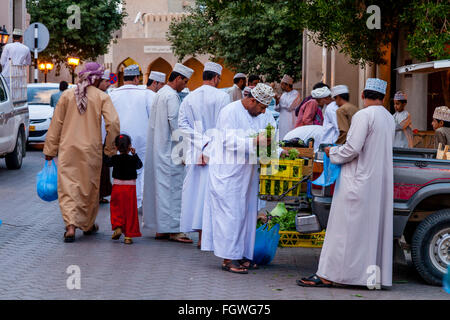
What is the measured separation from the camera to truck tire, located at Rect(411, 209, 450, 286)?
7.88 meters

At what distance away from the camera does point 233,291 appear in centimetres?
740

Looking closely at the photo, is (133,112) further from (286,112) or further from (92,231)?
(286,112)

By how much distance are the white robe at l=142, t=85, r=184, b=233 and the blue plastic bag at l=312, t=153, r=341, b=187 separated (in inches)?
110

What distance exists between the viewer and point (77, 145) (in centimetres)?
978

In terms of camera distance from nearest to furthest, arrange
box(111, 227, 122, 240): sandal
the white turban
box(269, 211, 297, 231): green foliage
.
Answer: box(269, 211, 297, 231): green foliage < box(111, 227, 122, 240): sandal < the white turban

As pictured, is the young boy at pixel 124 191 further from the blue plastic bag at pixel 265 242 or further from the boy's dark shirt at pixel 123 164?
the blue plastic bag at pixel 265 242

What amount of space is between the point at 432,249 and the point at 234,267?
1.85 m

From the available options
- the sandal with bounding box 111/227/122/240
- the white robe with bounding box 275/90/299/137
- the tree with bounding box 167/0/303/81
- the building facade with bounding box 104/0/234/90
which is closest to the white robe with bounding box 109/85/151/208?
the sandal with bounding box 111/227/122/240

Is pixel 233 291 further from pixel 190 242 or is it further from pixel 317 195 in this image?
pixel 190 242

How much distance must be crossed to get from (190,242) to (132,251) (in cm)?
100

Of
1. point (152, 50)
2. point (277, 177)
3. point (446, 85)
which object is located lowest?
point (277, 177)

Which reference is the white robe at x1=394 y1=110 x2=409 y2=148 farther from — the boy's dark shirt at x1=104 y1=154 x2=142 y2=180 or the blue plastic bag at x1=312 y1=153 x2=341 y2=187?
the blue plastic bag at x1=312 y1=153 x2=341 y2=187

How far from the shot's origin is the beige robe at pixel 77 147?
9789 millimetres

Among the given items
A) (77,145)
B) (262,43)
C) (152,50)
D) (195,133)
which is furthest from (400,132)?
(152,50)
